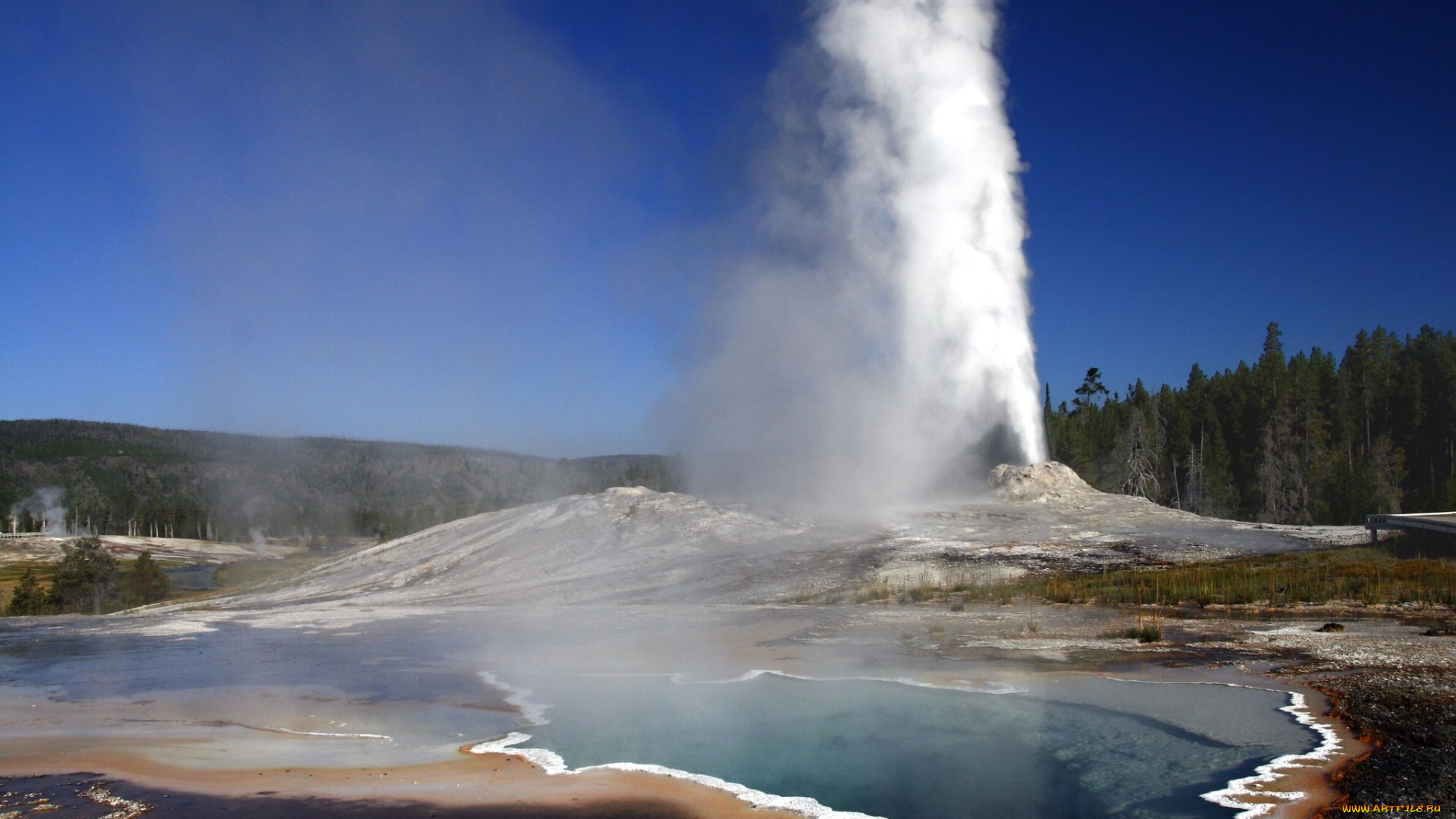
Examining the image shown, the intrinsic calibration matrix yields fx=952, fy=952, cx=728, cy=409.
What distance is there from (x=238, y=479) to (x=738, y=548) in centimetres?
12827

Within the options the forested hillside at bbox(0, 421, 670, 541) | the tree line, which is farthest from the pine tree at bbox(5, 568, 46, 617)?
the forested hillside at bbox(0, 421, 670, 541)

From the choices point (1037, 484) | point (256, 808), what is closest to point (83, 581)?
point (1037, 484)

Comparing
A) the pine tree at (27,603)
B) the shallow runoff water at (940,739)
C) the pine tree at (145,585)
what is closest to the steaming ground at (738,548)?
the shallow runoff water at (940,739)

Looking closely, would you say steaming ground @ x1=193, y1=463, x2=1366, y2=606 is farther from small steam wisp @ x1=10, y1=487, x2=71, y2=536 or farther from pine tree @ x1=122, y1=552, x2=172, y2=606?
small steam wisp @ x1=10, y1=487, x2=71, y2=536

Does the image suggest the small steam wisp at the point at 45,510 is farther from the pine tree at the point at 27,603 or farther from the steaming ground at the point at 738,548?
the steaming ground at the point at 738,548

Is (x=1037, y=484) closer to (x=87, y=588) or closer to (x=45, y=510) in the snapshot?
(x=87, y=588)

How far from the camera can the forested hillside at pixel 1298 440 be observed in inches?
1635

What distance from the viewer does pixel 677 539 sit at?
25.8 metres

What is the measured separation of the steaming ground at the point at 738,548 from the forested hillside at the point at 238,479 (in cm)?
5112

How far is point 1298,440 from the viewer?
45875 mm

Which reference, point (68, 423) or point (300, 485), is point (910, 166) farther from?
point (68, 423)

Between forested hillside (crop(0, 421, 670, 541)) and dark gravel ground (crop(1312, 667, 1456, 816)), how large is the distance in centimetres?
6957

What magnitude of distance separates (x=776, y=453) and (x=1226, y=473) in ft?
81.4

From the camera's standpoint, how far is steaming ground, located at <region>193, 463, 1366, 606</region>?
2203 centimetres
